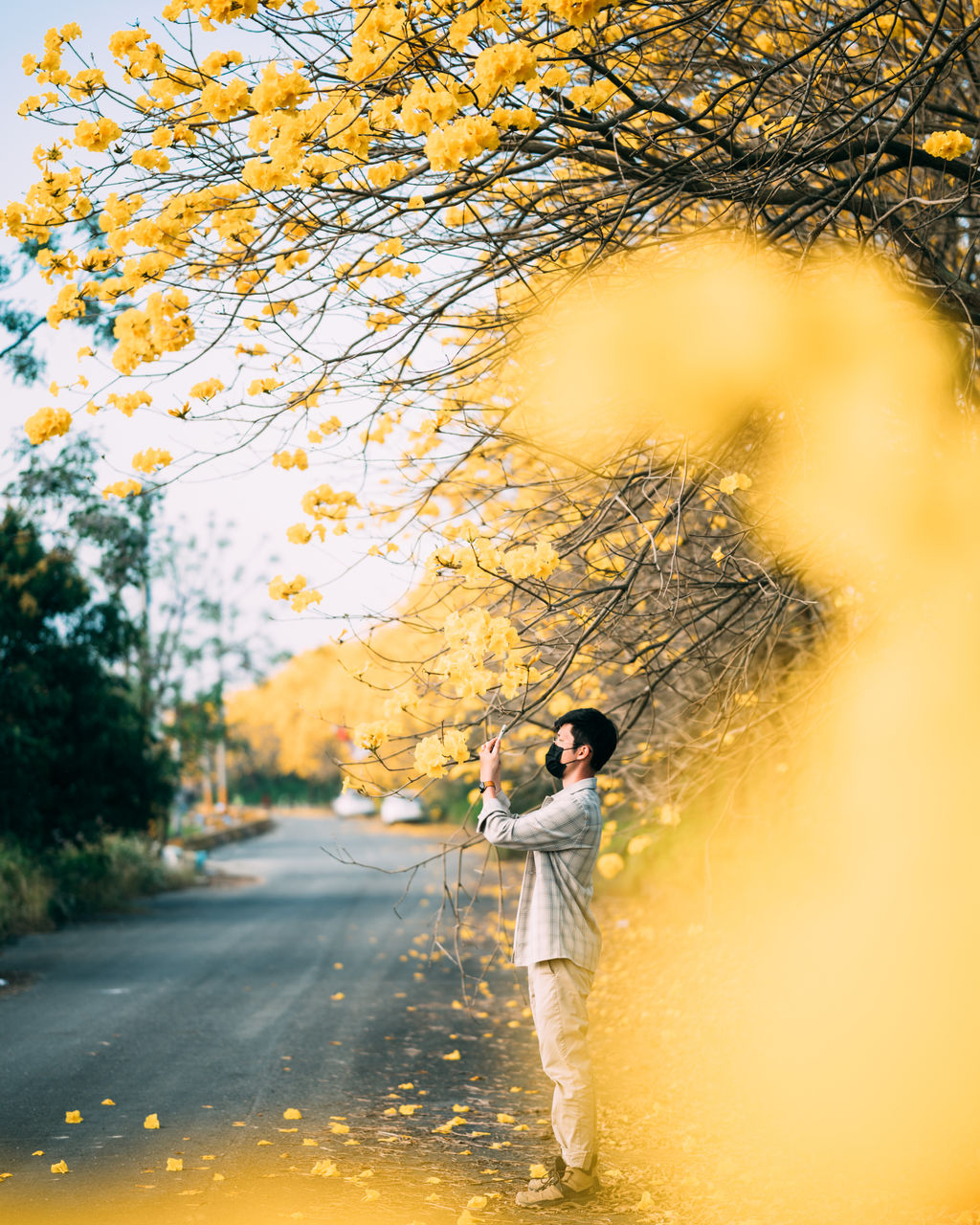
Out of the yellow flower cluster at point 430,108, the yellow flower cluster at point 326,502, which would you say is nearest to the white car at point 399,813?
the yellow flower cluster at point 326,502

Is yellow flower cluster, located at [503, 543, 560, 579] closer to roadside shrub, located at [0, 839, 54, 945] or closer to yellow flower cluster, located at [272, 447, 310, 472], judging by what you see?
yellow flower cluster, located at [272, 447, 310, 472]

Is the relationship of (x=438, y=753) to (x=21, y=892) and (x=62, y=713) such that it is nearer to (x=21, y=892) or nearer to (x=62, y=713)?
(x=21, y=892)

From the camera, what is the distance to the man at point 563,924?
429 cm

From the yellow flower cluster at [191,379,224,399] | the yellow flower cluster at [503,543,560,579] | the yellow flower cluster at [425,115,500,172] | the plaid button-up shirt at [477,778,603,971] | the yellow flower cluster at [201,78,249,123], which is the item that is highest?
the yellow flower cluster at [201,78,249,123]

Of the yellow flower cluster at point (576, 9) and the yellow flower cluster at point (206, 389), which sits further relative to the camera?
the yellow flower cluster at point (206, 389)

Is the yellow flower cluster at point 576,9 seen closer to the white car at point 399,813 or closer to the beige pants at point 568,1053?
the beige pants at point 568,1053

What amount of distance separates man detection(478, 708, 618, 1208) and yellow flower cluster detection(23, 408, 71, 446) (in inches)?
86.4

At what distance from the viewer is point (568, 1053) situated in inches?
169

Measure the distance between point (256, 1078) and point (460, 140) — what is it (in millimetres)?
5064

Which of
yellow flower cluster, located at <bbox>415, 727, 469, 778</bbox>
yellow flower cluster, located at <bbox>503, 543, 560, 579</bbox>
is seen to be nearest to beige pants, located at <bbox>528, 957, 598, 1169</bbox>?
yellow flower cluster, located at <bbox>415, 727, 469, 778</bbox>

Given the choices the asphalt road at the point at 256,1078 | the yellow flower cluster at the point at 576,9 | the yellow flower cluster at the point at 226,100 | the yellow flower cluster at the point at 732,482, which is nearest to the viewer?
the yellow flower cluster at the point at 576,9

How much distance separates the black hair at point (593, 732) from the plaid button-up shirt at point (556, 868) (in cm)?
11

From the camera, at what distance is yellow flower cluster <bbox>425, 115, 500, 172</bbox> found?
3643 mm

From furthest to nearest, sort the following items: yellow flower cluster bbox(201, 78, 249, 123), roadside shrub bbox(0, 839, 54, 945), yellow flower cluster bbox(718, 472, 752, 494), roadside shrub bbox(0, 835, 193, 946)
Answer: roadside shrub bbox(0, 835, 193, 946)
roadside shrub bbox(0, 839, 54, 945)
yellow flower cluster bbox(718, 472, 752, 494)
yellow flower cluster bbox(201, 78, 249, 123)
